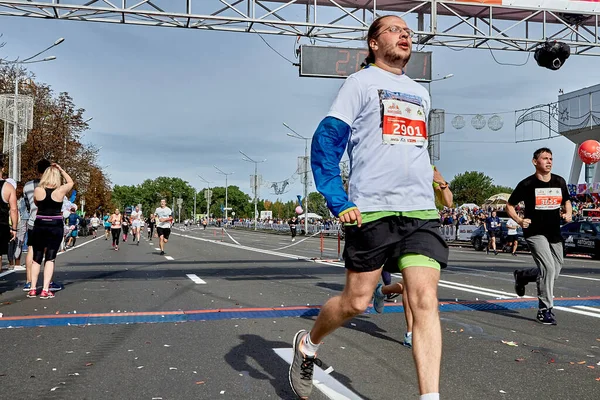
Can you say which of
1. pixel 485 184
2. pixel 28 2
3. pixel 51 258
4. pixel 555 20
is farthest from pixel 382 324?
pixel 485 184

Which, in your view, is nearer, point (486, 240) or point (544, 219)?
point (544, 219)

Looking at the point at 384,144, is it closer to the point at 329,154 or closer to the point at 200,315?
the point at 329,154

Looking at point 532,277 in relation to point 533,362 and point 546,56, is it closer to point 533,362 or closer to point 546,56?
point 533,362

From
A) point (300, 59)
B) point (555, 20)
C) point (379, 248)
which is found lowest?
point (379, 248)

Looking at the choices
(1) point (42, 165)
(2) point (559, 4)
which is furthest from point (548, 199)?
(2) point (559, 4)

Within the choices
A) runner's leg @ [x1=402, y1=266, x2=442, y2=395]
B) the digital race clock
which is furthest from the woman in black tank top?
the digital race clock

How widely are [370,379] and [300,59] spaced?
9841mm

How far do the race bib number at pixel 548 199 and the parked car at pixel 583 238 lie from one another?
15.3m

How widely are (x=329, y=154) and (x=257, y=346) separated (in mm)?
2381

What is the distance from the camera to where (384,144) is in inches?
120

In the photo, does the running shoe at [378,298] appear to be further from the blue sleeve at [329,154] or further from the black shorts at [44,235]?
the black shorts at [44,235]

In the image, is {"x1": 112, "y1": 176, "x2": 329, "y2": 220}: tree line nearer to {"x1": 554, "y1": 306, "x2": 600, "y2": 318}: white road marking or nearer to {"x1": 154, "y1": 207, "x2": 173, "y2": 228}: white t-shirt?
{"x1": 154, "y1": 207, "x2": 173, "y2": 228}: white t-shirt

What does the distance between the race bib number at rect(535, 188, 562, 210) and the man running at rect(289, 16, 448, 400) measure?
360 centimetres

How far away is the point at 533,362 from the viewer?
433 cm
